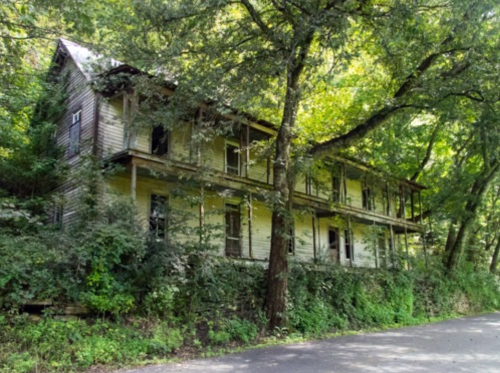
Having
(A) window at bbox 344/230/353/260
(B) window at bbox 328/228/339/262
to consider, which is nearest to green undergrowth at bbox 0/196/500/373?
(B) window at bbox 328/228/339/262

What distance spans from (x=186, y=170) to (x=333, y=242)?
12.0 m

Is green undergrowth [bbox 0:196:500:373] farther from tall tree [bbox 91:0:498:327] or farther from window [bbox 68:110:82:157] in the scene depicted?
window [bbox 68:110:82:157]

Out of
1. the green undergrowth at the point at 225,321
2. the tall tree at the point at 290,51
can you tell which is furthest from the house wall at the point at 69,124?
the green undergrowth at the point at 225,321

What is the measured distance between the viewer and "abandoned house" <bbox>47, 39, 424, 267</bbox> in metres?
13.2

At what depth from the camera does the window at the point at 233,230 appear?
17.0 m

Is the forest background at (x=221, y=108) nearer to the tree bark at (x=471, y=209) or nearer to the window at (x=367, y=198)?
the tree bark at (x=471, y=209)

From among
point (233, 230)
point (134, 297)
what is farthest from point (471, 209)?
point (134, 297)

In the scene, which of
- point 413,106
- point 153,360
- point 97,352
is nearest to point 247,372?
point 153,360

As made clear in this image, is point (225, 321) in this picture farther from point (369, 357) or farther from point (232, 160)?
point (232, 160)

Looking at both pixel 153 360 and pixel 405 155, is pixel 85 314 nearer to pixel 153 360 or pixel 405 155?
pixel 153 360

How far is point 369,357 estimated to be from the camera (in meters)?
8.73

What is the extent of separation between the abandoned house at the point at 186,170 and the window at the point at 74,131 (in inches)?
1.7

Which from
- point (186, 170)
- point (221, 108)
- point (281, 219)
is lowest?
point (281, 219)

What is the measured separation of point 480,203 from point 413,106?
12907 millimetres
